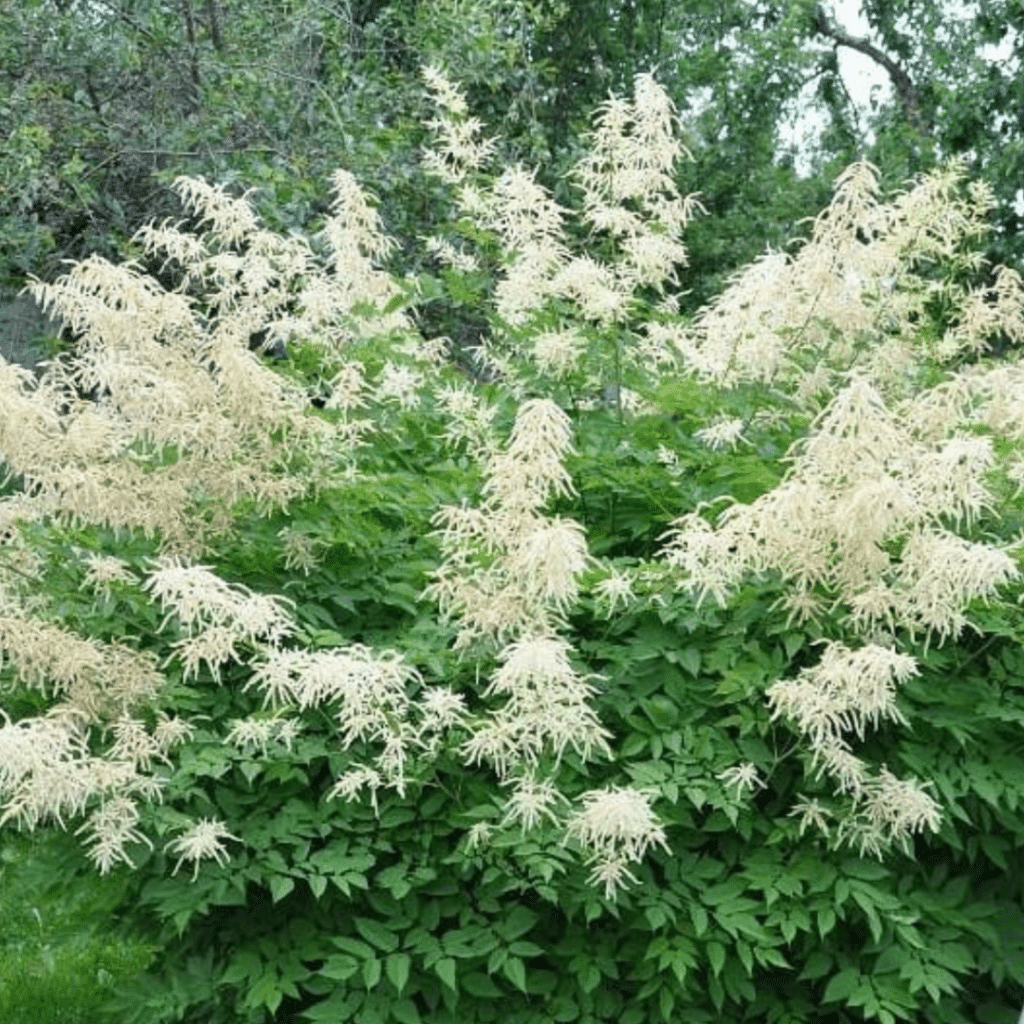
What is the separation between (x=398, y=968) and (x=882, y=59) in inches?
554

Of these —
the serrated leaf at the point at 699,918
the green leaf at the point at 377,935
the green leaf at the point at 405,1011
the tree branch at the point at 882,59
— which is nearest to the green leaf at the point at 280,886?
the green leaf at the point at 377,935

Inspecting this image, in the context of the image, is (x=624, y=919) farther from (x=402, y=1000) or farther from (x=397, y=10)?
(x=397, y=10)

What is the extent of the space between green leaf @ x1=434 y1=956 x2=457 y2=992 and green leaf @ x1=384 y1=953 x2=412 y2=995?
0.20 feet

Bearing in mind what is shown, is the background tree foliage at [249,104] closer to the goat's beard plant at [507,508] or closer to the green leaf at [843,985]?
the goat's beard plant at [507,508]

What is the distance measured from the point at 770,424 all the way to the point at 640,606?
930 mm

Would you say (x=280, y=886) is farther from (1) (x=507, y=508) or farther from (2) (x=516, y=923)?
(1) (x=507, y=508)

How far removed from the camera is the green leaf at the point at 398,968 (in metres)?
3.76

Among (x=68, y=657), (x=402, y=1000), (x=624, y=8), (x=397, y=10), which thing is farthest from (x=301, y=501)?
(x=624, y=8)

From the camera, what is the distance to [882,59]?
16.7 m

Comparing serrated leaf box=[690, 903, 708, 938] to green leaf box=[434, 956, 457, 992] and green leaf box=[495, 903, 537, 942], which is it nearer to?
green leaf box=[495, 903, 537, 942]

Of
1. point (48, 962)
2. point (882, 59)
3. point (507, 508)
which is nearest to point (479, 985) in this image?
point (507, 508)

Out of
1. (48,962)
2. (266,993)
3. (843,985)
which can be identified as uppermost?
(843,985)

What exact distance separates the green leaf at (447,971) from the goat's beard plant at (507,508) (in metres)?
0.23

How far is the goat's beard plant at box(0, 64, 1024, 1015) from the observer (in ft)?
11.9
